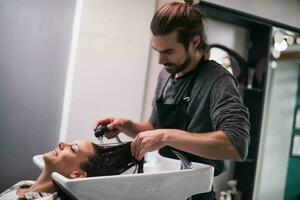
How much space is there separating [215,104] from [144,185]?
1.31ft

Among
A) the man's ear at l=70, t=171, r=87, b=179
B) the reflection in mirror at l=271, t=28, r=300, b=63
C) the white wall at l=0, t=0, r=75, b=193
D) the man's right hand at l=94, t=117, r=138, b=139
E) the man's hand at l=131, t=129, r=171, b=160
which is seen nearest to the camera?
the man's hand at l=131, t=129, r=171, b=160

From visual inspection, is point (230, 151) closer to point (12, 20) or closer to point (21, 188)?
point (21, 188)

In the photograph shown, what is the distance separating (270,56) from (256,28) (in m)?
0.25

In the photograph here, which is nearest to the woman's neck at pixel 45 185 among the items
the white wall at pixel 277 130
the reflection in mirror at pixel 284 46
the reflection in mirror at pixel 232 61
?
the reflection in mirror at pixel 232 61

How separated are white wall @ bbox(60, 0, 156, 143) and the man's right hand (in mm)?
491

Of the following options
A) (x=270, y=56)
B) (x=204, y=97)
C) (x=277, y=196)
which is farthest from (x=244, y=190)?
(x=204, y=97)

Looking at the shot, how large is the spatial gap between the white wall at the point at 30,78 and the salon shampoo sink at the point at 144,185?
1046mm

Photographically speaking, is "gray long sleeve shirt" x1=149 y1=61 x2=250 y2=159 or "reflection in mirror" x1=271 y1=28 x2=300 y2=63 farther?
"reflection in mirror" x1=271 y1=28 x2=300 y2=63

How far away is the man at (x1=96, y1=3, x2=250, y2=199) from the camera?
3.69 ft

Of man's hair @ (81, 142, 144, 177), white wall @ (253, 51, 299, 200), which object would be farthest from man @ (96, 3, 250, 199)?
white wall @ (253, 51, 299, 200)

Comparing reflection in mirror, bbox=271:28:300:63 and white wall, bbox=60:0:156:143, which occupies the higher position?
reflection in mirror, bbox=271:28:300:63

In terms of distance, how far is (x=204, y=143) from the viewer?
1116 mm

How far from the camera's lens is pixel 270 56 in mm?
2818

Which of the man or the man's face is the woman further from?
the man's face
